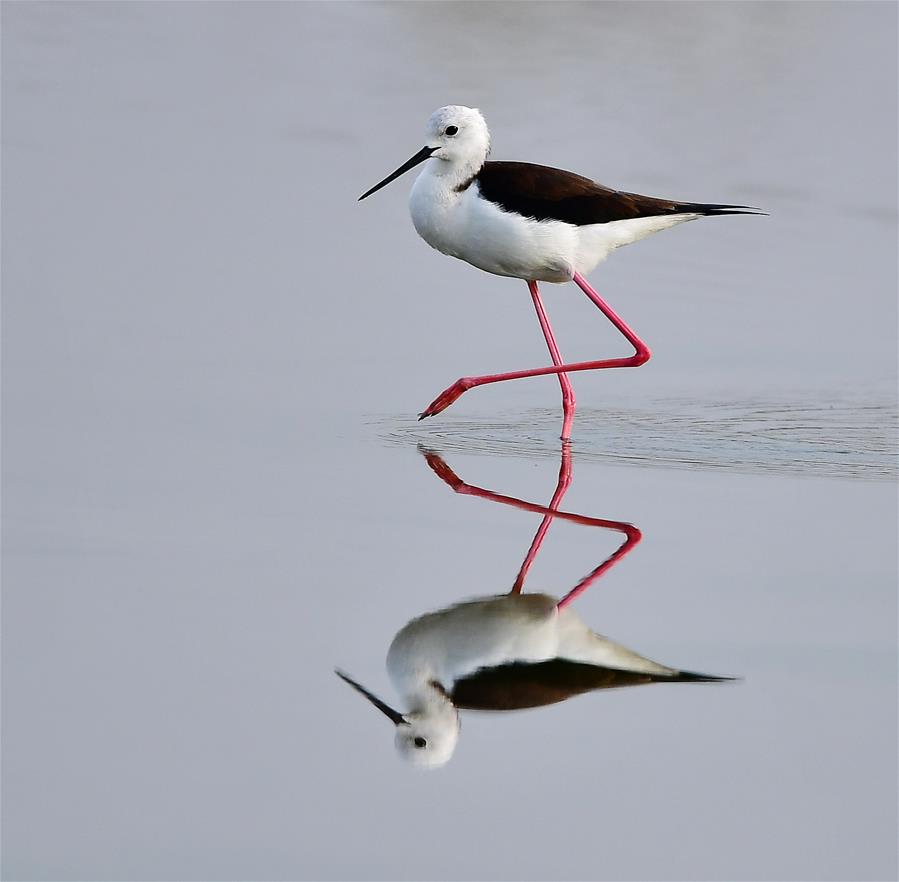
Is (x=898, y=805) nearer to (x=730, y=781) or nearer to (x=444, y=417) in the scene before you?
(x=730, y=781)

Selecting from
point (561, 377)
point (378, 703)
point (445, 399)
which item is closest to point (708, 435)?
point (561, 377)

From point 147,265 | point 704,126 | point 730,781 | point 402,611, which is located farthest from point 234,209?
point 730,781

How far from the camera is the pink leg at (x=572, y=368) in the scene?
6633 mm

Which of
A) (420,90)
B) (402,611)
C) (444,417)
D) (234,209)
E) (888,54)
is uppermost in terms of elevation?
(888,54)

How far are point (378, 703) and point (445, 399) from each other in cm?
292

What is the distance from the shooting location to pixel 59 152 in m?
9.58

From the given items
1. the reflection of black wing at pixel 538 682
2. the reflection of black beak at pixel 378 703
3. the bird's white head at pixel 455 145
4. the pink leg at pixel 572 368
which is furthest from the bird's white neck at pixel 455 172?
the reflection of black beak at pixel 378 703

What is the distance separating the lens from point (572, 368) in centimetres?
717

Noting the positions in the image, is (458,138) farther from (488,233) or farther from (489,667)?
(489,667)

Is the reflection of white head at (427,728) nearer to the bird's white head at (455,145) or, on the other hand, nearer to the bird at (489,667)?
the bird at (489,667)

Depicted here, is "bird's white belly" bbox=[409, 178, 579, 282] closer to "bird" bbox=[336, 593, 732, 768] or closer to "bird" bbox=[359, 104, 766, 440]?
"bird" bbox=[359, 104, 766, 440]

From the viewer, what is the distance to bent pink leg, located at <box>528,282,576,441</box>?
6805 mm

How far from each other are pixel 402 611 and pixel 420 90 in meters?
7.98

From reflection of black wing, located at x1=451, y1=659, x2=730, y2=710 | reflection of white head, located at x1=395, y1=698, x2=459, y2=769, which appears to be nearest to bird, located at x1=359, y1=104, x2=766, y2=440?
reflection of black wing, located at x1=451, y1=659, x2=730, y2=710
